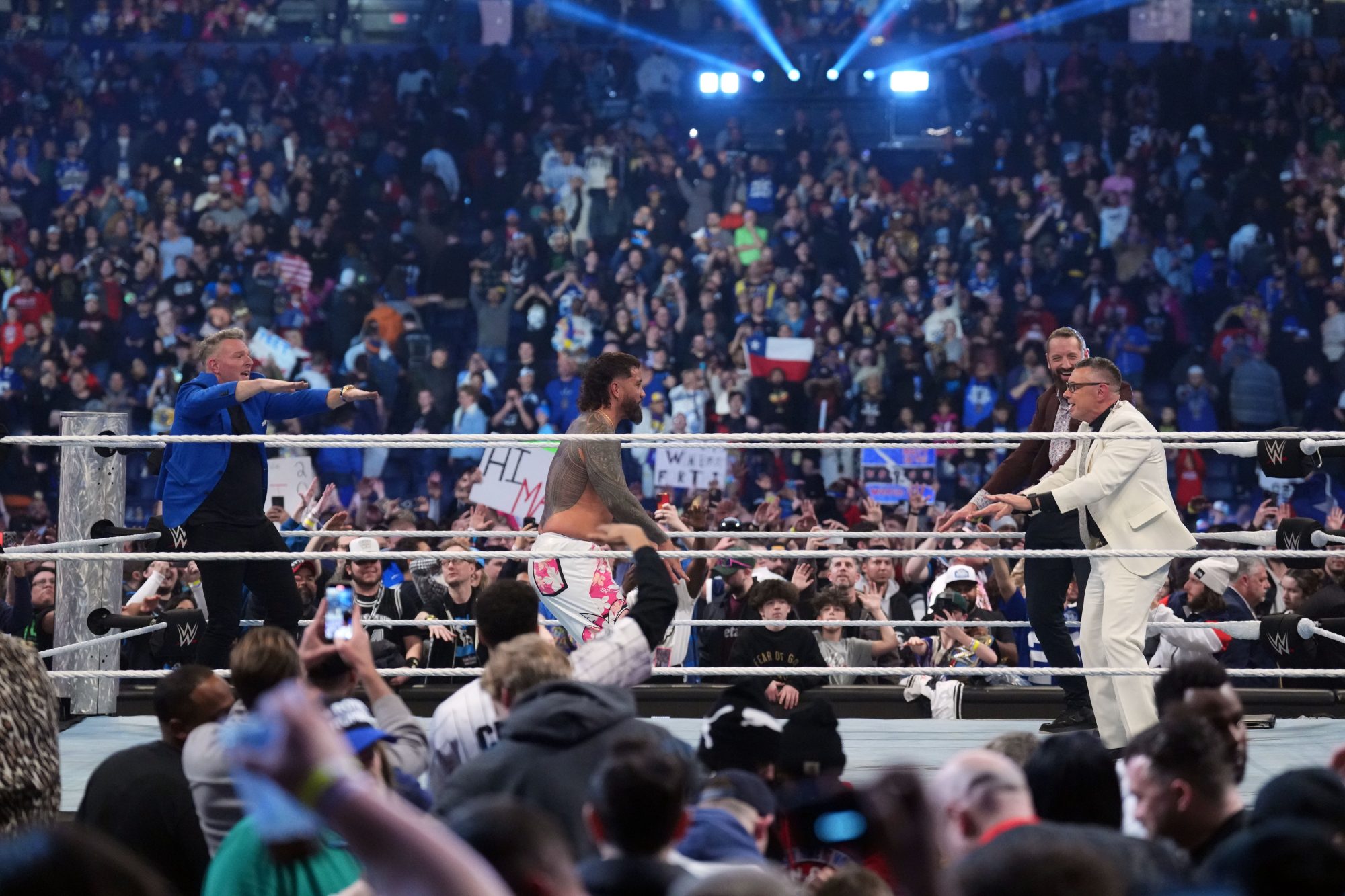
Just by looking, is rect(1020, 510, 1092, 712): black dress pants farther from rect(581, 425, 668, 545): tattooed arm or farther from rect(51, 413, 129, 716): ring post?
rect(51, 413, 129, 716): ring post

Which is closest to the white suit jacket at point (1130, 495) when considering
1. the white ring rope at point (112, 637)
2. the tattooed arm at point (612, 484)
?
the tattooed arm at point (612, 484)

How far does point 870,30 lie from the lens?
14.5m

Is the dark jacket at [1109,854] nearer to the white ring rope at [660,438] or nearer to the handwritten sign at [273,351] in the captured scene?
the white ring rope at [660,438]

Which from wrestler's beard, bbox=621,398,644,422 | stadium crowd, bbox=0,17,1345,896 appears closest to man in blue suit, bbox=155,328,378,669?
stadium crowd, bbox=0,17,1345,896

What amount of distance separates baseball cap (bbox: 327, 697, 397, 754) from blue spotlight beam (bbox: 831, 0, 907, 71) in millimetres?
12575

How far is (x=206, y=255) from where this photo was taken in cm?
1230

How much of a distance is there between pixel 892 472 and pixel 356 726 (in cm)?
699

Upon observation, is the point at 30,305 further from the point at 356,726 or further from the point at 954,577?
the point at 356,726

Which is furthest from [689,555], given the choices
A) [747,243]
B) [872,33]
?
[872,33]

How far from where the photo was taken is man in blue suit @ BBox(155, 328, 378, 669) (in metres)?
4.55

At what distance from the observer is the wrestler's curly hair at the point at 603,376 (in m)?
4.42

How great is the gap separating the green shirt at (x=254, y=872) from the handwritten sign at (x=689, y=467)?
20.4ft

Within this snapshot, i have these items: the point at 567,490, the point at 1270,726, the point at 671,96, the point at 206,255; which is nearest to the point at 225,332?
the point at 567,490


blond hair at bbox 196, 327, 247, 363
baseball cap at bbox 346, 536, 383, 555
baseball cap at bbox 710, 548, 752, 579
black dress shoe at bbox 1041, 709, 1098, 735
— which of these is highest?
blond hair at bbox 196, 327, 247, 363
